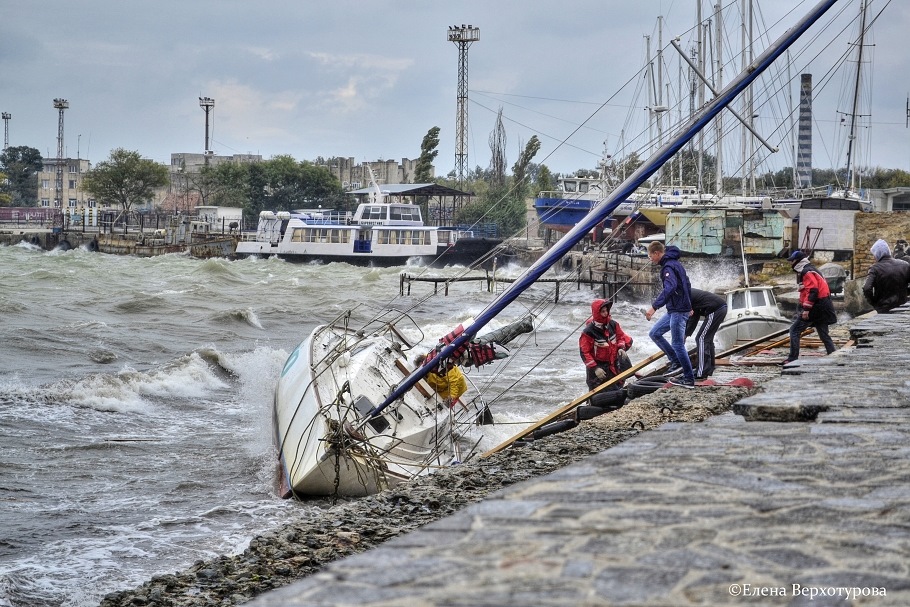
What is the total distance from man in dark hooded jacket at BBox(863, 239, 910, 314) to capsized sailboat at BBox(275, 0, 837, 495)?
3.96 metres

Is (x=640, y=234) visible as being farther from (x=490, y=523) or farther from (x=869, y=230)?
(x=490, y=523)

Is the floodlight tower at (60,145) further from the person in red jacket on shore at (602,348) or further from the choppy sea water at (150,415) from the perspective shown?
the person in red jacket on shore at (602,348)

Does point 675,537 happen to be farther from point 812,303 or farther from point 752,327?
point 752,327

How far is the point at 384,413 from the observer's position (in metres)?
13.1

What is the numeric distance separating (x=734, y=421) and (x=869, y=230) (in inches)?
978

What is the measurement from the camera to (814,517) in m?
3.46

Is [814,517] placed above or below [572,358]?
above

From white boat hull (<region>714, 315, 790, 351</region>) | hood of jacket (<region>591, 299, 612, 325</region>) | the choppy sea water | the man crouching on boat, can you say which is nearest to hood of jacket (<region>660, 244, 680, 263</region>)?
hood of jacket (<region>591, 299, 612, 325</region>)

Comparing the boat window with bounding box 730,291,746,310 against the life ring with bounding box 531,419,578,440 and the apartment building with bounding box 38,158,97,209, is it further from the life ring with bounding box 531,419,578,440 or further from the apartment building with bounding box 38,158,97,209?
the apartment building with bounding box 38,158,97,209

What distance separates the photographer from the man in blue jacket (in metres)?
10.9

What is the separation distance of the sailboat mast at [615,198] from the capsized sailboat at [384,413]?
1 cm

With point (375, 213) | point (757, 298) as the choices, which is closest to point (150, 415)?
point (757, 298)

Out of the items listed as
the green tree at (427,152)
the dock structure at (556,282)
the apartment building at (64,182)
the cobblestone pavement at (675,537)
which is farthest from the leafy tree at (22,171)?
the cobblestone pavement at (675,537)

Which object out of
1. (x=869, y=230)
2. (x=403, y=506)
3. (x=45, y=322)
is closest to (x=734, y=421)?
(x=403, y=506)
